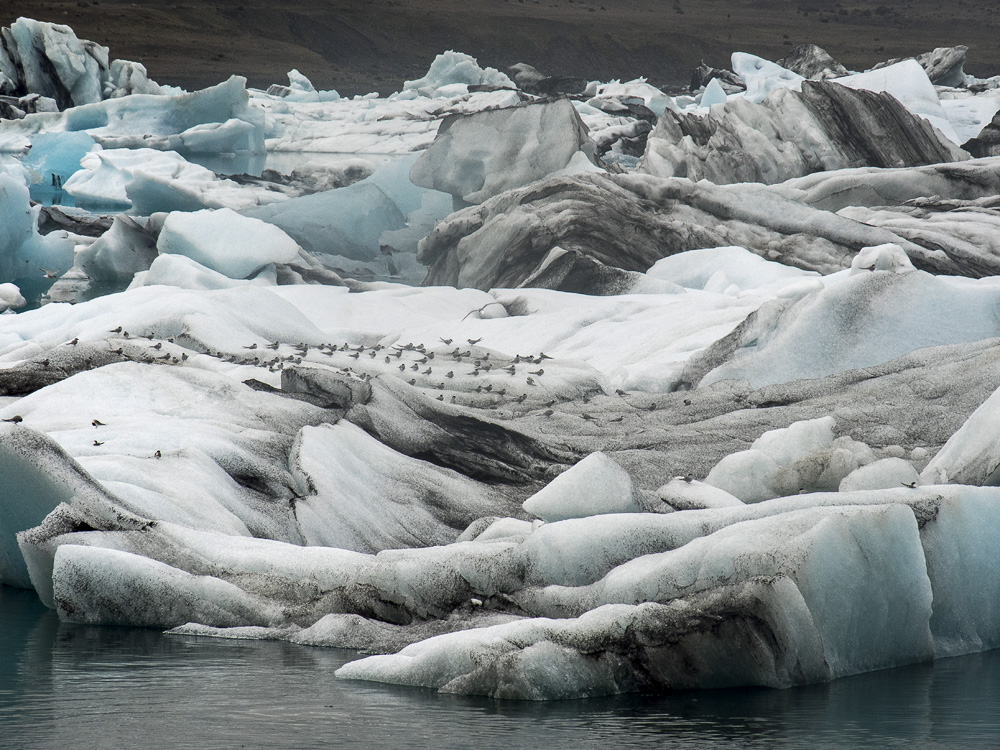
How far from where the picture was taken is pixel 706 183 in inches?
719

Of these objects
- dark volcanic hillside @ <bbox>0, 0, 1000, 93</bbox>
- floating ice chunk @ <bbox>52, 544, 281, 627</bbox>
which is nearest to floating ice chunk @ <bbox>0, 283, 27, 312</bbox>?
floating ice chunk @ <bbox>52, 544, 281, 627</bbox>

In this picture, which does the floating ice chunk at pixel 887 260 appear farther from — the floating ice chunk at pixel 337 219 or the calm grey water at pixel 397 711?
the floating ice chunk at pixel 337 219

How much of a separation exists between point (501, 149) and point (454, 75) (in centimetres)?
2921

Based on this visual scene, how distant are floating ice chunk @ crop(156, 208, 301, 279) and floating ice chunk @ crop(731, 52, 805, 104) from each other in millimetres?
17986

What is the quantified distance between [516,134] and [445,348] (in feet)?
30.9

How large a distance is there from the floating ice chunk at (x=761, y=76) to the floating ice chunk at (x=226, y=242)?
1799cm

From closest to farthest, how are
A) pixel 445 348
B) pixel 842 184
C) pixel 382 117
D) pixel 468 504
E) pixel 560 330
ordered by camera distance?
pixel 468 504, pixel 445 348, pixel 560 330, pixel 842 184, pixel 382 117

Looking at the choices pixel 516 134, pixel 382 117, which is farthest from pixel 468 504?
pixel 382 117

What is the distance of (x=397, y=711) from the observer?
15.7 feet

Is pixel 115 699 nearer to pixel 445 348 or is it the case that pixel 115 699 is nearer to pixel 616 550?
pixel 616 550

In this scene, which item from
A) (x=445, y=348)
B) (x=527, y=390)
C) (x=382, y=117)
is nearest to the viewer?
(x=527, y=390)

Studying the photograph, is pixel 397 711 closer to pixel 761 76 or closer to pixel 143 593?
pixel 143 593

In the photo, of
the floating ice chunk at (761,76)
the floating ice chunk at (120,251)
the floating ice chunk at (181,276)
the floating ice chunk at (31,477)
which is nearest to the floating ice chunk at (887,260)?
the floating ice chunk at (181,276)

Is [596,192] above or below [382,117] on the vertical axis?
below
